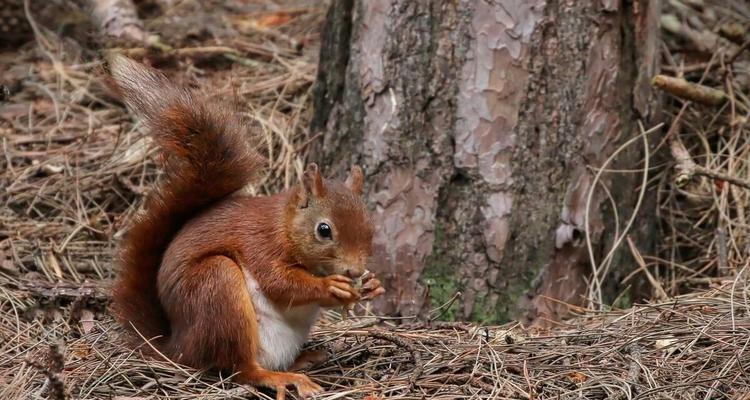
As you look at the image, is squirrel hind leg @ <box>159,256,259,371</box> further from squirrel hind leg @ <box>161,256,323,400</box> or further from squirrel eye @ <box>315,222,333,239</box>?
squirrel eye @ <box>315,222,333,239</box>

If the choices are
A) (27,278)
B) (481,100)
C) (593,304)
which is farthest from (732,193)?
(27,278)

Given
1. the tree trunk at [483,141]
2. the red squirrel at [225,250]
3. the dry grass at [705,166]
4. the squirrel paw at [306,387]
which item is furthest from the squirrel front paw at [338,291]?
the dry grass at [705,166]

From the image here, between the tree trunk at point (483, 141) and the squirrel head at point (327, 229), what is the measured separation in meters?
0.84

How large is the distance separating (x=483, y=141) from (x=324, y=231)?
1.00 meters

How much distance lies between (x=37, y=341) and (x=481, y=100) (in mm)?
1622

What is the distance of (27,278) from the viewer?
145 inches

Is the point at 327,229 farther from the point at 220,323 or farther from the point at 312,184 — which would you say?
the point at 220,323

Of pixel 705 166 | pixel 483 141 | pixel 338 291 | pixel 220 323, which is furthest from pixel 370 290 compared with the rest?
pixel 705 166

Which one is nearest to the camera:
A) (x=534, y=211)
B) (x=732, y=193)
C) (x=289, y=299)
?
(x=289, y=299)

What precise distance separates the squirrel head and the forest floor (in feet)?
1.12

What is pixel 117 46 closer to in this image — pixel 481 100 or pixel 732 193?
pixel 481 100

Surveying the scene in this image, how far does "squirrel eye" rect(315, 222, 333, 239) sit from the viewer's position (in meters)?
2.89

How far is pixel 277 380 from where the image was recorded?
9.39 ft

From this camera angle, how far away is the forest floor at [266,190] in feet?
9.55
